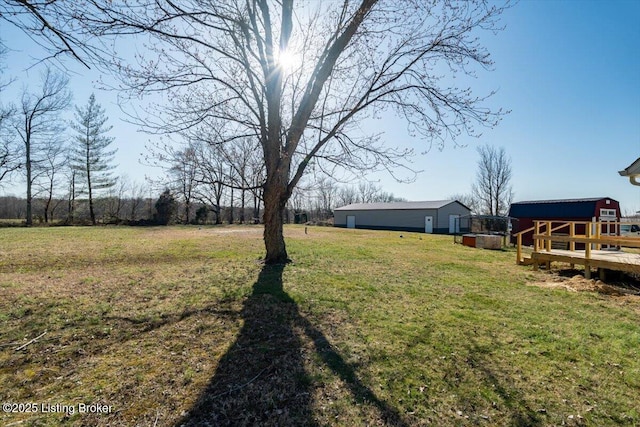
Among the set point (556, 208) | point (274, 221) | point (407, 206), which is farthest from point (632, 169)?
point (407, 206)

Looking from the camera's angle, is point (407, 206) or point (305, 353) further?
point (407, 206)

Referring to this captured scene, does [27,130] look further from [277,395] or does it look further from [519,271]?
[519,271]

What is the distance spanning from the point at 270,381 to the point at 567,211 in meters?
22.6

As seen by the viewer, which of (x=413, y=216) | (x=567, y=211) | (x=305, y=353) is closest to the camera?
(x=305, y=353)

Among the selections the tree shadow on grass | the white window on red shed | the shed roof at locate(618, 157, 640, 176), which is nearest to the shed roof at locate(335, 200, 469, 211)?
the white window on red shed

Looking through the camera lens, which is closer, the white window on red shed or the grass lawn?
the grass lawn

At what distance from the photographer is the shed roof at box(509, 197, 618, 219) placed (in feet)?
58.1

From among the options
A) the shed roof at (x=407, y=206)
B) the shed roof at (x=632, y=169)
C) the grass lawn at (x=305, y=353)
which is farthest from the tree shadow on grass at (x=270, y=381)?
the shed roof at (x=407, y=206)

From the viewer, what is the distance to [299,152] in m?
7.99

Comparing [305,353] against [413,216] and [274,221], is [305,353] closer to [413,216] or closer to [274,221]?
[274,221]

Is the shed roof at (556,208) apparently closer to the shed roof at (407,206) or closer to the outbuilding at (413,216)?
the outbuilding at (413,216)

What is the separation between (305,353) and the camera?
3.39m

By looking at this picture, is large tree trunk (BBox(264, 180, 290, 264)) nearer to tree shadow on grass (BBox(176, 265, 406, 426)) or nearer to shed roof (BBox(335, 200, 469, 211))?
tree shadow on grass (BBox(176, 265, 406, 426))

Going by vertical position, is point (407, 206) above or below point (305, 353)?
above
